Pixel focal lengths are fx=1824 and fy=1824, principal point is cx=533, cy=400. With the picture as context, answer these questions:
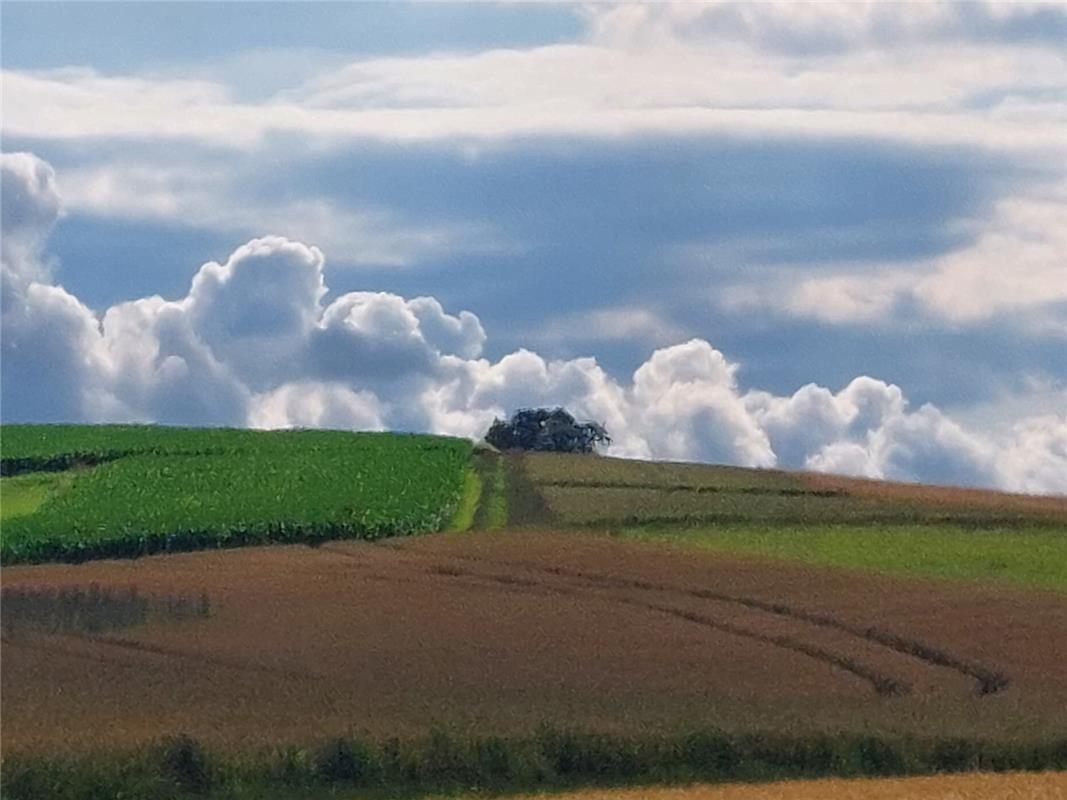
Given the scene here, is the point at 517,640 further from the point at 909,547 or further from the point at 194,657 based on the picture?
the point at 909,547

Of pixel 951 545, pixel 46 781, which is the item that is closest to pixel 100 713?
pixel 46 781

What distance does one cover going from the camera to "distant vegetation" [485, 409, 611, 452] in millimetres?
61812

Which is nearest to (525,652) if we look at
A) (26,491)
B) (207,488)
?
(207,488)

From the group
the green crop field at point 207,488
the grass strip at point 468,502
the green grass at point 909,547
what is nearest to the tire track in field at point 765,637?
the green crop field at point 207,488

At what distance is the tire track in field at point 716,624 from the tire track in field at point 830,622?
0.84m

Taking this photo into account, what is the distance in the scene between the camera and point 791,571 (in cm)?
3225

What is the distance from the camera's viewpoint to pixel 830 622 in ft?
91.1

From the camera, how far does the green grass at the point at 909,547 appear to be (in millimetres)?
33844

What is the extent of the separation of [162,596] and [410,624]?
148 inches

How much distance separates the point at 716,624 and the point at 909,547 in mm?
10252

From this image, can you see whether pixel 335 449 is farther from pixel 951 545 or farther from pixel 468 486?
pixel 951 545

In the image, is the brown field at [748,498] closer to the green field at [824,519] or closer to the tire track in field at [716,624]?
the green field at [824,519]

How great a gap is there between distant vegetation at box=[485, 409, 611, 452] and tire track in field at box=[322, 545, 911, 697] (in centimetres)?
2833

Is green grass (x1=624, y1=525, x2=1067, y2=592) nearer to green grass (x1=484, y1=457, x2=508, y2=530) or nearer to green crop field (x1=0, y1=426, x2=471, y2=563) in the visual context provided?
green grass (x1=484, y1=457, x2=508, y2=530)
